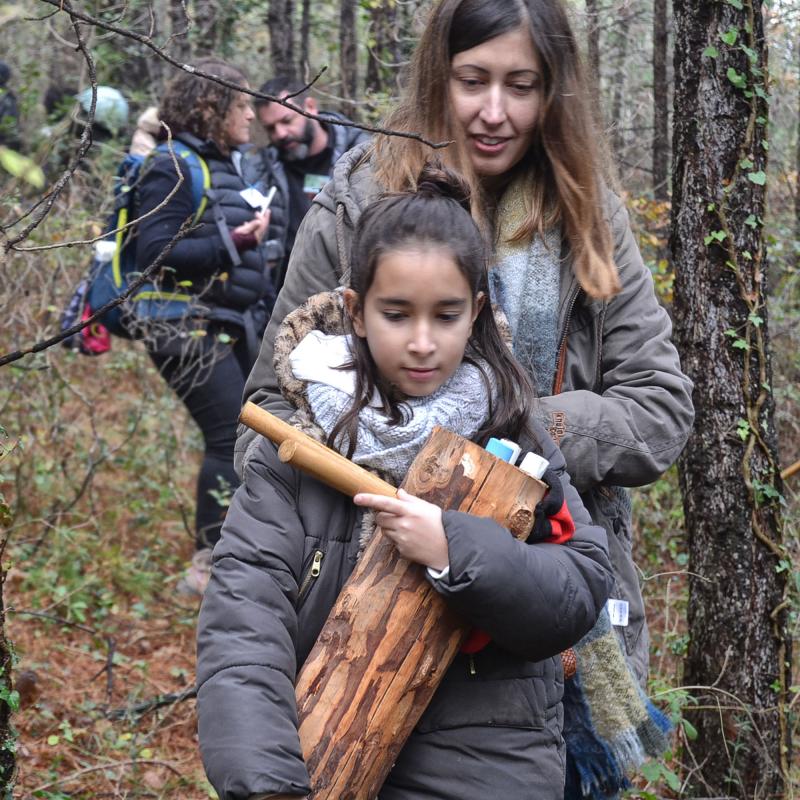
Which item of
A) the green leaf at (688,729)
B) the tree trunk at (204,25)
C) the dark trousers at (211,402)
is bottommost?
the green leaf at (688,729)

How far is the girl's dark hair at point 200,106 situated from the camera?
20.0ft

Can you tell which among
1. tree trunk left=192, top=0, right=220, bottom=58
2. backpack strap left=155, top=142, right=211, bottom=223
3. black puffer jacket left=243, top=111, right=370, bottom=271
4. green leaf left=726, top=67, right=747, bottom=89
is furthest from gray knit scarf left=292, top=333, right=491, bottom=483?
tree trunk left=192, top=0, right=220, bottom=58

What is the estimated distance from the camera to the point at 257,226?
6328 mm

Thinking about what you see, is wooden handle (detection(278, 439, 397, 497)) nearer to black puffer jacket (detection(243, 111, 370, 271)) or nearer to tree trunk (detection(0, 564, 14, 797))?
tree trunk (detection(0, 564, 14, 797))

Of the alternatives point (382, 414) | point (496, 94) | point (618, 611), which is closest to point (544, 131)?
point (496, 94)

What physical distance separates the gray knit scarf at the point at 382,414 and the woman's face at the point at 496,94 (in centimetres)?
64

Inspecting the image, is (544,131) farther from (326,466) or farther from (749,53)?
(749,53)

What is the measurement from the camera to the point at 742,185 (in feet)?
13.0

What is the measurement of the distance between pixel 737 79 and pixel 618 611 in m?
1.94

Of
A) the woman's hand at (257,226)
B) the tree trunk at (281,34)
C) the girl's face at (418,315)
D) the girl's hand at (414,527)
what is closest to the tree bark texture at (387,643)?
the girl's hand at (414,527)

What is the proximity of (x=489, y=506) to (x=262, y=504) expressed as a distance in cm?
48

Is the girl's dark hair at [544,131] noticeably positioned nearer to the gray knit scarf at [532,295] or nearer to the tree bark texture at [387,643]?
the gray knit scarf at [532,295]

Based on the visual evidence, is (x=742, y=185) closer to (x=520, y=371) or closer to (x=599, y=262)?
(x=599, y=262)

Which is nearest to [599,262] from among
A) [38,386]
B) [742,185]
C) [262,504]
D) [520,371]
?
[520,371]
